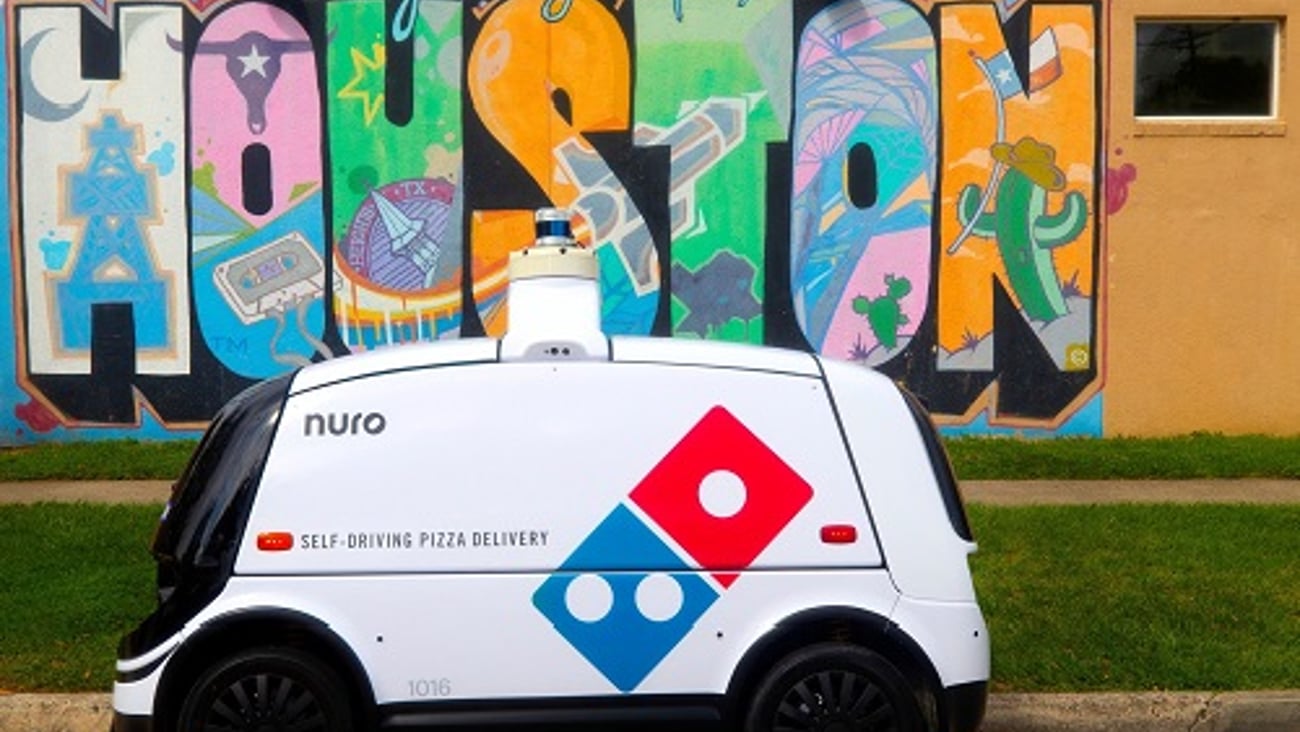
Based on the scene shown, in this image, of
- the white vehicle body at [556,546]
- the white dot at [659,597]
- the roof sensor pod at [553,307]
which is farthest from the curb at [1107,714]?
the roof sensor pod at [553,307]

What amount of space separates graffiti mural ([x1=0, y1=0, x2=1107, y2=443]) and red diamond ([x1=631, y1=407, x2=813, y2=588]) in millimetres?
6943

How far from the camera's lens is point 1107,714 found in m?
6.40

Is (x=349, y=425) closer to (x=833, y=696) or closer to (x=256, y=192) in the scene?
(x=833, y=696)

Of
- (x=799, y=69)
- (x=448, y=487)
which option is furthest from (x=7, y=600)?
(x=799, y=69)

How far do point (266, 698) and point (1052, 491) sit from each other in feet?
21.2

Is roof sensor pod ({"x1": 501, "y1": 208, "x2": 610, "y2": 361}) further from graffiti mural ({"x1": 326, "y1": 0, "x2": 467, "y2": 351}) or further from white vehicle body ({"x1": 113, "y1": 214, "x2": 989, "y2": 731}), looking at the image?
graffiti mural ({"x1": 326, "y1": 0, "x2": 467, "y2": 351})

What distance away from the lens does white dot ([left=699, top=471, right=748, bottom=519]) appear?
518cm

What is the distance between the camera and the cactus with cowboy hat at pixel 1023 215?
12125 mm

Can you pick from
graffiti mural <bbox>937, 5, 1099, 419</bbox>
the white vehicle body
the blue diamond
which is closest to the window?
graffiti mural <bbox>937, 5, 1099, 419</bbox>

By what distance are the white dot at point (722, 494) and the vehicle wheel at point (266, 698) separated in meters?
1.26

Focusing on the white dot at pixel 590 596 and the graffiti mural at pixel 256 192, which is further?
the graffiti mural at pixel 256 192

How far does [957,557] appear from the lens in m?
5.32

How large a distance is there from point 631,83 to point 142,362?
4.06m

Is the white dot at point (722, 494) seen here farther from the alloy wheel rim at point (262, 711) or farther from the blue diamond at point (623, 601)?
the alloy wheel rim at point (262, 711)
